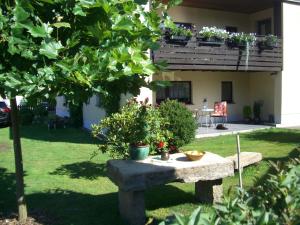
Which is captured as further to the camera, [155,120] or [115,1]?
[155,120]

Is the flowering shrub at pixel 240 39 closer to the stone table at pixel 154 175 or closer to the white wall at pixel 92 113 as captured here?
the white wall at pixel 92 113

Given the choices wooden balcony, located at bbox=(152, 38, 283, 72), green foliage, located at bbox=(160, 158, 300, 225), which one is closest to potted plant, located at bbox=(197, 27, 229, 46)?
wooden balcony, located at bbox=(152, 38, 283, 72)

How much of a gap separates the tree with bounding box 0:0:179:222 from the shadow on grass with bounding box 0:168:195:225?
99.9 inches

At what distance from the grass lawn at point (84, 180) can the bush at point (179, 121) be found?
5.93ft

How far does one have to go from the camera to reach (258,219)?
6.19 ft

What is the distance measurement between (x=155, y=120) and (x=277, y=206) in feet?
20.9

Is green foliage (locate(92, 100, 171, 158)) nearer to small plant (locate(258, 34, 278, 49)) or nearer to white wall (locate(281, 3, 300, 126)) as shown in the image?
small plant (locate(258, 34, 278, 49))

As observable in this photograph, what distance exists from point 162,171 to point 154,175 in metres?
0.15

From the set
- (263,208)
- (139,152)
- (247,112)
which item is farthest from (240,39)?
(263,208)

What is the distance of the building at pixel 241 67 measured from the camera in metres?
16.6

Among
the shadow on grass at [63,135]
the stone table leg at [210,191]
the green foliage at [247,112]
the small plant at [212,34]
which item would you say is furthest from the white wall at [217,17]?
the stone table leg at [210,191]

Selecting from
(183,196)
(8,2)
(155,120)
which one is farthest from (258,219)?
(155,120)

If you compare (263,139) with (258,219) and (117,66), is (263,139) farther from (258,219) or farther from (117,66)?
(258,219)

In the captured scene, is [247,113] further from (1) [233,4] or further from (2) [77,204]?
(2) [77,204]
